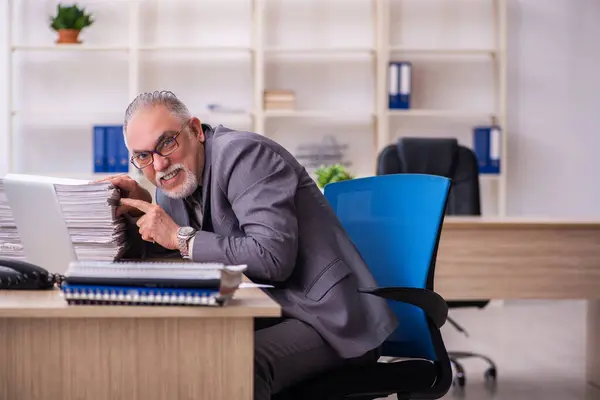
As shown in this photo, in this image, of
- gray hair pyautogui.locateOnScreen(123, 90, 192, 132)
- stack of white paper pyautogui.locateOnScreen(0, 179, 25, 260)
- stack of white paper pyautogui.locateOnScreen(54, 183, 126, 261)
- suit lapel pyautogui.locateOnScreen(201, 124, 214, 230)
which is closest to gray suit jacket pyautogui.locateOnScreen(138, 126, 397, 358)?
suit lapel pyautogui.locateOnScreen(201, 124, 214, 230)

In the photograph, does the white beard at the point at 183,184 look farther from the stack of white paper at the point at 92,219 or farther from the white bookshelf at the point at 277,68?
the white bookshelf at the point at 277,68

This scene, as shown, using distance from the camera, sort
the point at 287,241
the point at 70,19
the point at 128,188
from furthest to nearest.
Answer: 1. the point at 70,19
2. the point at 128,188
3. the point at 287,241

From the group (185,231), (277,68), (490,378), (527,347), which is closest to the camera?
(185,231)

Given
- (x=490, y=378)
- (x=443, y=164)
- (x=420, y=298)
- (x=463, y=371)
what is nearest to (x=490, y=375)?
(x=490, y=378)

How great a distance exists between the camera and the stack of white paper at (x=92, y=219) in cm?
190

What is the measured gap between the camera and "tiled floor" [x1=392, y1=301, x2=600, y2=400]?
3.87 m

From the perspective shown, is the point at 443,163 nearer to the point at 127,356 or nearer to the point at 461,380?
the point at 461,380

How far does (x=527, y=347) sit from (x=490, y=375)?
878 millimetres

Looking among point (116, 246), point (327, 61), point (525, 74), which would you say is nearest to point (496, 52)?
point (525, 74)

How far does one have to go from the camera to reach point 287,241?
1.82m

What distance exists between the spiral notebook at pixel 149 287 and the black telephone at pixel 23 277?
11.1 inches

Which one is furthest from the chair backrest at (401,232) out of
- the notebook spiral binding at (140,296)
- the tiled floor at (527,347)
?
the tiled floor at (527,347)

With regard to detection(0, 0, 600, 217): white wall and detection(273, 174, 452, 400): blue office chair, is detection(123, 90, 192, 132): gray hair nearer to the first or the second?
detection(273, 174, 452, 400): blue office chair

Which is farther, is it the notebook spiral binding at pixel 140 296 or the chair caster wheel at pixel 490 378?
the chair caster wheel at pixel 490 378
